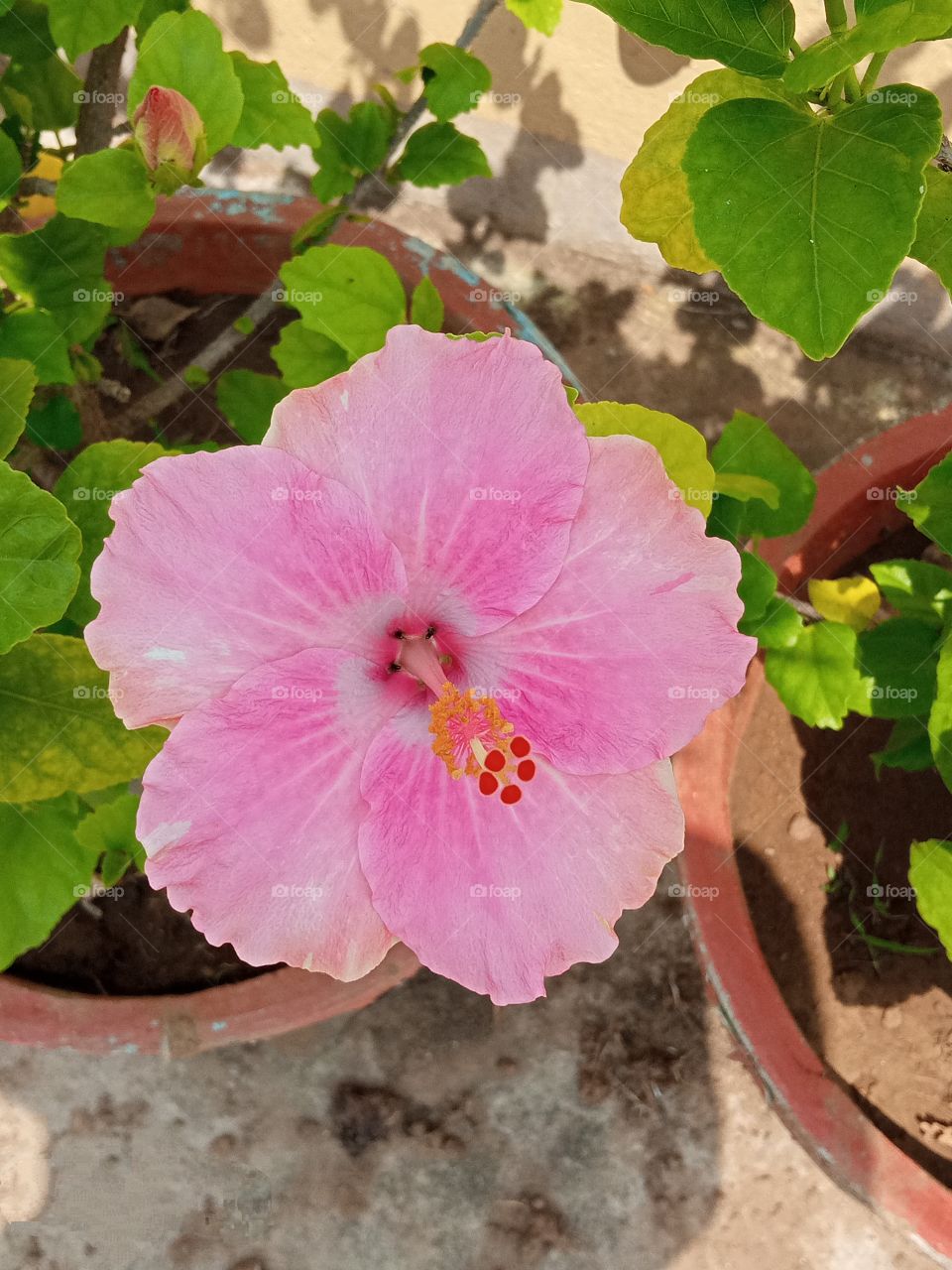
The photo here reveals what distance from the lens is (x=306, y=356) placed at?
1.69 meters

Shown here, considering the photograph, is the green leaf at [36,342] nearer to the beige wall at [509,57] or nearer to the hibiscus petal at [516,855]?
the hibiscus petal at [516,855]

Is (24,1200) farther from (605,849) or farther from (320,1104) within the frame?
(605,849)

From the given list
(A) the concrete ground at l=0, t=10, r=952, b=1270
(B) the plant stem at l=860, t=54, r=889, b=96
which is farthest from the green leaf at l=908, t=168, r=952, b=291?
(A) the concrete ground at l=0, t=10, r=952, b=1270

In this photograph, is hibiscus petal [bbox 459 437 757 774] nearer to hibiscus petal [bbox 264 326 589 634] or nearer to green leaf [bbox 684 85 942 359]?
hibiscus petal [bbox 264 326 589 634]

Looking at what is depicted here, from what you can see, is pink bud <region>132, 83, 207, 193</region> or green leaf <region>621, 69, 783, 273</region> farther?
pink bud <region>132, 83, 207, 193</region>

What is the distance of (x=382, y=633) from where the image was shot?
1.05 m

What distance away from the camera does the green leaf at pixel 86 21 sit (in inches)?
49.3

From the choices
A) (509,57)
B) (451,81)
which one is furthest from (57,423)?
(509,57)

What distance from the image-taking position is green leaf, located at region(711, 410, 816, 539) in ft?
5.80

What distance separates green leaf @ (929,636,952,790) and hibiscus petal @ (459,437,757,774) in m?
0.40

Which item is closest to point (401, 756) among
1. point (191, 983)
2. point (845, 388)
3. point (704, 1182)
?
point (191, 983)

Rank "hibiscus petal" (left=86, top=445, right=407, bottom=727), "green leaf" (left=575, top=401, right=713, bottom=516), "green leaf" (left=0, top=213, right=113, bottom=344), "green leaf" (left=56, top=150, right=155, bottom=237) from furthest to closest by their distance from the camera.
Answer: "green leaf" (left=0, top=213, right=113, bottom=344) → "green leaf" (left=56, top=150, right=155, bottom=237) → "green leaf" (left=575, top=401, right=713, bottom=516) → "hibiscus petal" (left=86, top=445, right=407, bottom=727)
